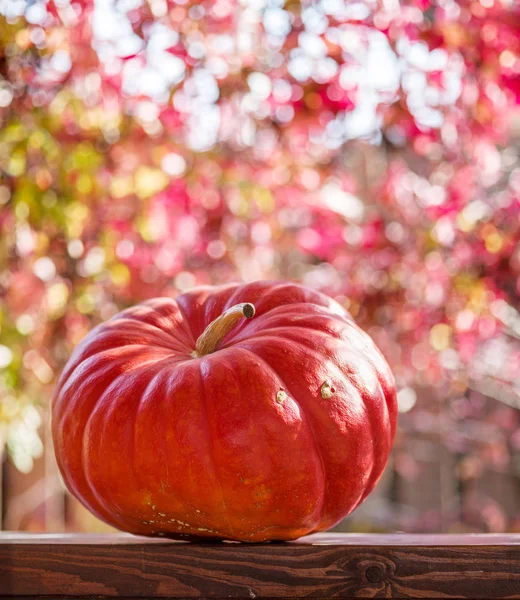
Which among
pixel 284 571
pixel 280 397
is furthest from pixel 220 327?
pixel 284 571

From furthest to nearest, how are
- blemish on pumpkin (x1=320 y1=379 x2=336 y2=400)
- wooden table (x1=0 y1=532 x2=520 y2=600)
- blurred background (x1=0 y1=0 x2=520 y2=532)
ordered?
blurred background (x1=0 y1=0 x2=520 y2=532)
blemish on pumpkin (x1=320 y1=379 x2=336 y2=400)
wooden table (x1=0 y1=532 x2=520 y2=600)

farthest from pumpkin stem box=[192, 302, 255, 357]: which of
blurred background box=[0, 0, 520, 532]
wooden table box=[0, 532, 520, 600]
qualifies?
blurred background box=[0, 0, 520, 532]

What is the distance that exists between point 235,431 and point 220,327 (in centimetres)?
22

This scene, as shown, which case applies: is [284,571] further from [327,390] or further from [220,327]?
[220,327]

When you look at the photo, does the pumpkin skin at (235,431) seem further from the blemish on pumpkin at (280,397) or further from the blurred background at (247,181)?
the blurred background at (247,181)

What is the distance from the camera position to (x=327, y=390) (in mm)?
1430

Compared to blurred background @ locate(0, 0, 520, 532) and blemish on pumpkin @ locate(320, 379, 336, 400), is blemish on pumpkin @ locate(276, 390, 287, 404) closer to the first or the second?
blemish on pumpkin @ locate(320, 379, 336, 400)

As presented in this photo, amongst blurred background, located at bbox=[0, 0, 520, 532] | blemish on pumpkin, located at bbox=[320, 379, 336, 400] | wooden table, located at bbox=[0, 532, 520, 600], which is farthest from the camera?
A: blurred background, located at bbox=[0, 0, 520, 532]

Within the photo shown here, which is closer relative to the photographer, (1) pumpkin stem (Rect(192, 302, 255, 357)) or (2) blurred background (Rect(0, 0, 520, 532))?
(1) pumpkin stem (Rect(192, 302, 255, 357))

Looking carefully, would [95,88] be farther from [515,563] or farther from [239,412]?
[515,563]

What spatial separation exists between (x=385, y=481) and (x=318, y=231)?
6788 millimetres

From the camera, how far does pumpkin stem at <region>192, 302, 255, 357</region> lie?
58.6 inches

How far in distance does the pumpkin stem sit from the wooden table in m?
0.36

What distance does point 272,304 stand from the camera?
1669 mm
